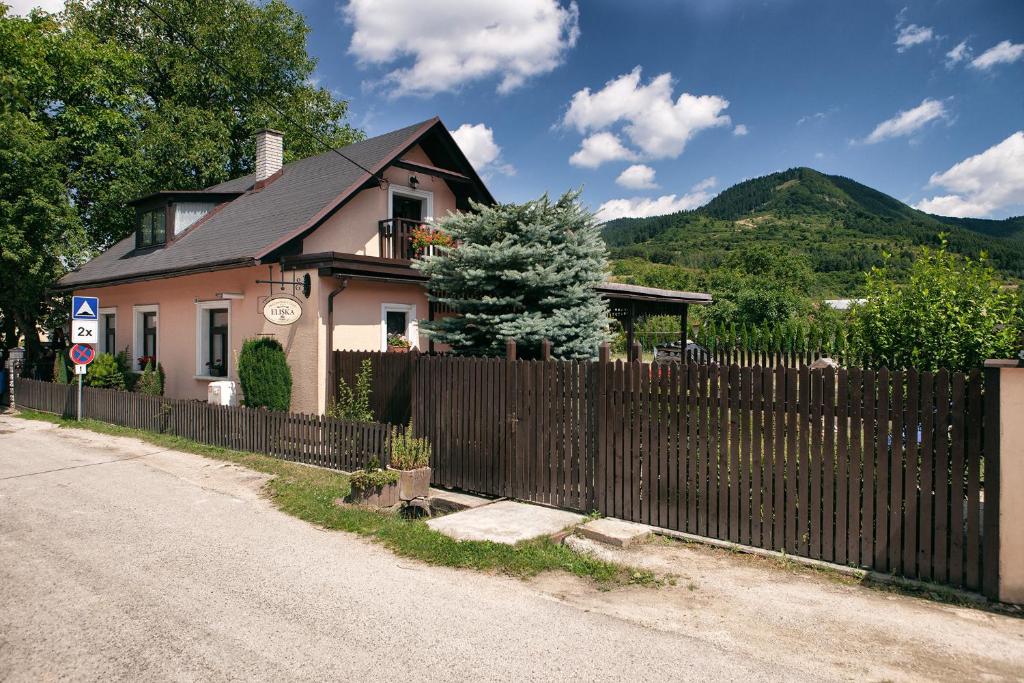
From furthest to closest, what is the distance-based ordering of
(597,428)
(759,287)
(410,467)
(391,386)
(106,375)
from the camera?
(759,287) → (106,375) → (391,386) → (410,467) → (597,428)

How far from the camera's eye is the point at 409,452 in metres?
8.27

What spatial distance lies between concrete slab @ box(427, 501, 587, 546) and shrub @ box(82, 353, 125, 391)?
1288 centimetres

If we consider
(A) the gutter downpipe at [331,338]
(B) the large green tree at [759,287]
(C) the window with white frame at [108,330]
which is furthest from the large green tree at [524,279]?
(B) the large green tree at [759,287]

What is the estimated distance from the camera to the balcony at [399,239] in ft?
46.3

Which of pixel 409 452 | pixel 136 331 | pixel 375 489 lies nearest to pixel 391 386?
pixel 409 452

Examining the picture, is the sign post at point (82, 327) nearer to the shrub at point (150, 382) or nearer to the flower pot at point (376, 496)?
the shrub at point (150, 382)

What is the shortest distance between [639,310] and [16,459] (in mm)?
15252

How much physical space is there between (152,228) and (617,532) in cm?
1759

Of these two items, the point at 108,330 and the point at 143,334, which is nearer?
the point at 143,334

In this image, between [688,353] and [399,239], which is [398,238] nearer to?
[399,239]

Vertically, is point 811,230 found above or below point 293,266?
above

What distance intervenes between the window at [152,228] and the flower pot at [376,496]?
13723mm

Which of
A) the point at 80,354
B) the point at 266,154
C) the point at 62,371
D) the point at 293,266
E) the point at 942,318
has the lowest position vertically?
the point at 62,371

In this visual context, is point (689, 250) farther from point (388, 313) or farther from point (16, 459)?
point (16, 459)
